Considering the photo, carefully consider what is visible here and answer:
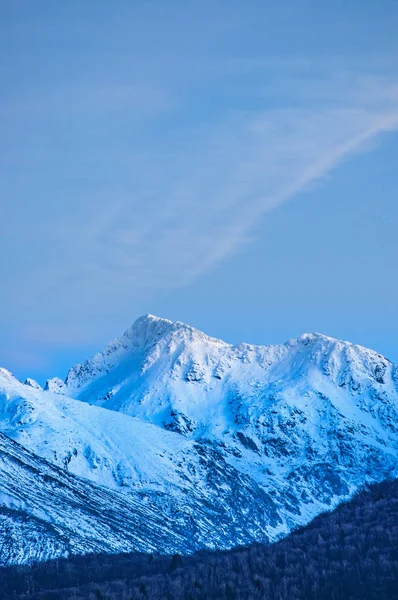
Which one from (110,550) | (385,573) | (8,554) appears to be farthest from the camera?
(110,550)

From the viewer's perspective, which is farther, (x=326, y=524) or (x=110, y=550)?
(x=110, y=550)

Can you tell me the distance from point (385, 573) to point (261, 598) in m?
10.1

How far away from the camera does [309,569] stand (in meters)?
75.2

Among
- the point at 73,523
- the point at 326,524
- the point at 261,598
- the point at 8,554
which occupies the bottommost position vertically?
the point at 261,598

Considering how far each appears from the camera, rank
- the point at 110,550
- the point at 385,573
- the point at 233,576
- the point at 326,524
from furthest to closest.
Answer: the point at 110,550 → the point at 326,524 → the point at 233,576 → the point at 385,573

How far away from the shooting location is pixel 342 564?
2970 inches

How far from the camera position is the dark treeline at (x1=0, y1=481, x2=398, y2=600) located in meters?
71.8

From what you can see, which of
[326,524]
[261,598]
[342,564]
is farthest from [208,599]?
[326,524]

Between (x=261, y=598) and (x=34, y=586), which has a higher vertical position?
(x=34, y=586)

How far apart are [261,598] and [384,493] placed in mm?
27572

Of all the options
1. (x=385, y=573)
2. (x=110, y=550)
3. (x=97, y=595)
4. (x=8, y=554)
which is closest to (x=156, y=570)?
(x=97, y=595)

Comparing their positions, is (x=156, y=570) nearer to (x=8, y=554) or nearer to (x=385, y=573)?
(x=385, y=573)

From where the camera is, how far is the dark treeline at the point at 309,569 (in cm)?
7175

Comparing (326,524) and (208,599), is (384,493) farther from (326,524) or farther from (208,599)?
(208,599)
